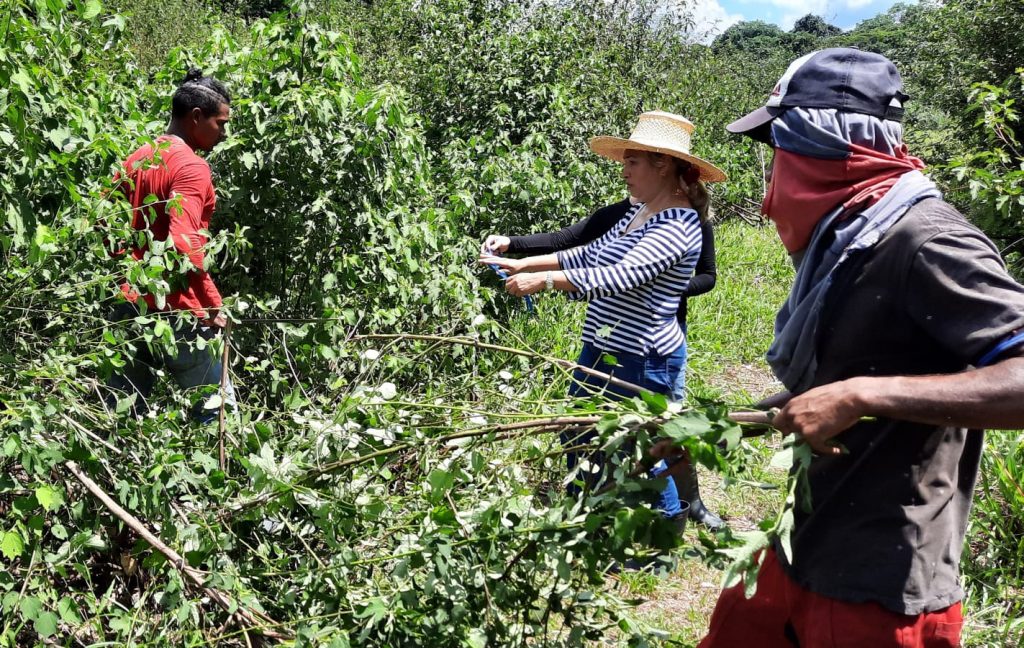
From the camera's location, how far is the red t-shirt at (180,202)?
3301 millimetres

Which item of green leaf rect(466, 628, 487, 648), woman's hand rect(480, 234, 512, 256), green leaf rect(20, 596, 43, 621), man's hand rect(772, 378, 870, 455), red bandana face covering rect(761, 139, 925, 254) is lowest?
green leaf rect(20, 596, 43, 621)

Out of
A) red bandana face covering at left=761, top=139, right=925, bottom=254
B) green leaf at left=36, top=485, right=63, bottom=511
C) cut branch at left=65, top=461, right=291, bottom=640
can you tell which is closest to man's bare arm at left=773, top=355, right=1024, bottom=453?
red bandana face covering at left=761, top=139, right=925, bottom=254

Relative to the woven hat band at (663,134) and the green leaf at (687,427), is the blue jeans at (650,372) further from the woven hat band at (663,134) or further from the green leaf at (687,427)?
the green leaf at (687,427)

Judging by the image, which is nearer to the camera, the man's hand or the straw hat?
the man's hand

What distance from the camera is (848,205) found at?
5.72 ft

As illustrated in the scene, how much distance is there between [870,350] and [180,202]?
8.10 feet

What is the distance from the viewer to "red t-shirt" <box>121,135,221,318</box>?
3301 millimetres

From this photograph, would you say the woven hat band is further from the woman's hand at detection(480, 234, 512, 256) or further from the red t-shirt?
the red t-shirt

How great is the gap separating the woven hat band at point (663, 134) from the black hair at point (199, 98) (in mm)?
1699

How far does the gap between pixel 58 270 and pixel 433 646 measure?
1805 mm

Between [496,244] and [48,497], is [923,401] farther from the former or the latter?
[496,244]

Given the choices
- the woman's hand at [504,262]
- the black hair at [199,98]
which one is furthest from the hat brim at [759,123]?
the black hair at [199,98]

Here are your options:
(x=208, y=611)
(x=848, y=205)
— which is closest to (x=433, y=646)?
(x=208, y=611)

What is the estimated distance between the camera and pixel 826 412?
1.55 meters
